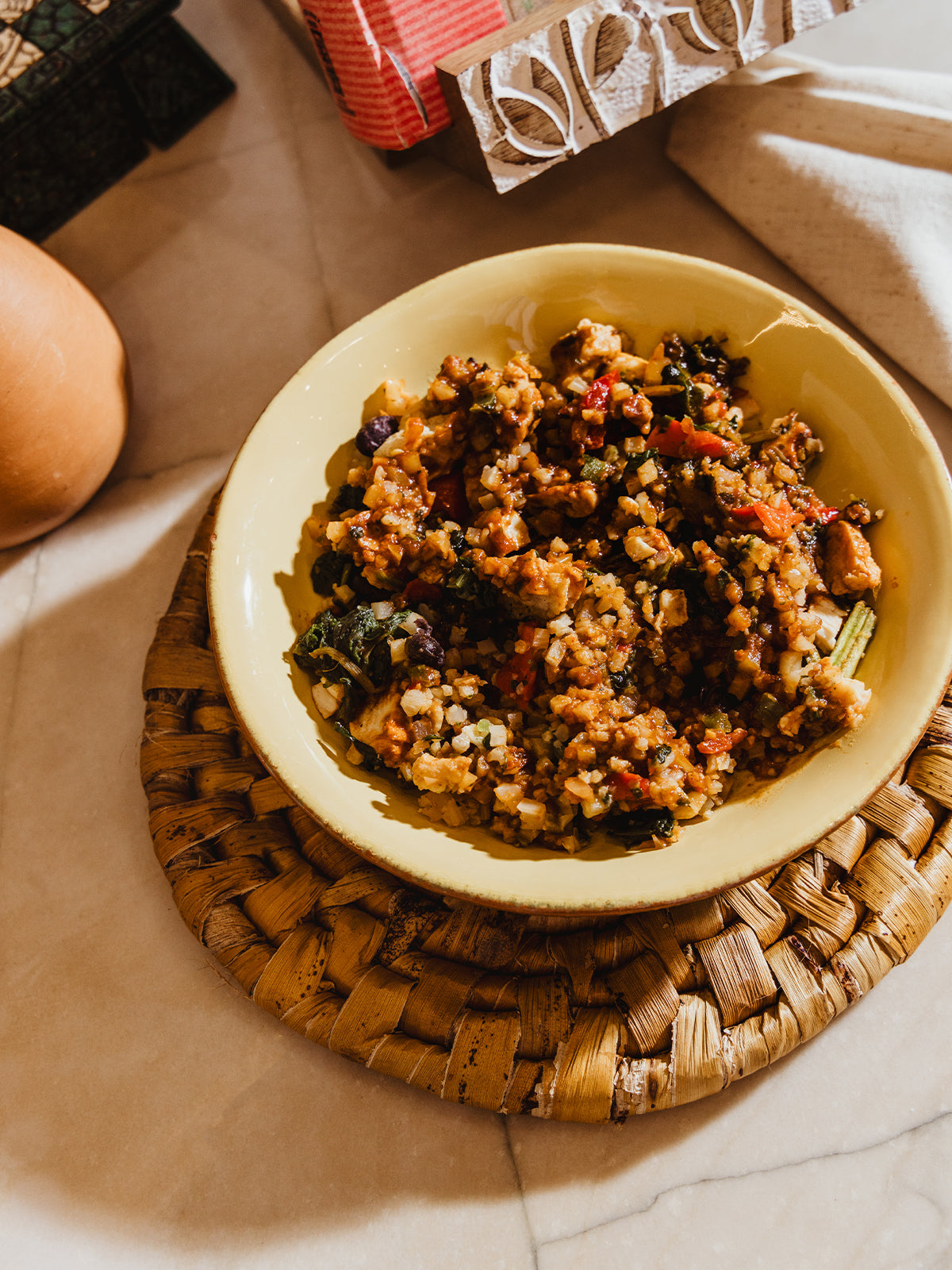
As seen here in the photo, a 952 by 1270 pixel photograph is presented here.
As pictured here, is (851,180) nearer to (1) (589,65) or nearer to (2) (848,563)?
(1) (589,65)

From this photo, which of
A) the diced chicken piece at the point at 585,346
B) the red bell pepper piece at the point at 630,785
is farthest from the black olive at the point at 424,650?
the diced chicken piece at the point at 585,346

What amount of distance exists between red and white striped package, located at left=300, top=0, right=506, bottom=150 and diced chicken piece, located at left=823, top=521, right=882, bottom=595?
1.33m

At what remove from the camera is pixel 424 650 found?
1563 millimetres

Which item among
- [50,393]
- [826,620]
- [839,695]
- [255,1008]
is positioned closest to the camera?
[839,695]

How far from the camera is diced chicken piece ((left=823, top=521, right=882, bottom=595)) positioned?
5.00 ft

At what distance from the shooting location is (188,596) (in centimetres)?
203

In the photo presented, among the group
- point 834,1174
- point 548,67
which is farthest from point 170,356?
point 834,1174

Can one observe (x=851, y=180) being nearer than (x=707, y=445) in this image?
No

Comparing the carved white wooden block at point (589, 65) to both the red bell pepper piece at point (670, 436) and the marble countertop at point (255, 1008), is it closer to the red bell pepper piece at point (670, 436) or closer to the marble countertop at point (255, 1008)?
the marble countertop at point (255, 1008)

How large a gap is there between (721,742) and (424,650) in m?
0.53

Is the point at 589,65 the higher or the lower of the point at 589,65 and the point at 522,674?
the higher

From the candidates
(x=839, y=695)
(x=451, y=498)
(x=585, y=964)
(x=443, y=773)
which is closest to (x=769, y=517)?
(x=839, y=695)

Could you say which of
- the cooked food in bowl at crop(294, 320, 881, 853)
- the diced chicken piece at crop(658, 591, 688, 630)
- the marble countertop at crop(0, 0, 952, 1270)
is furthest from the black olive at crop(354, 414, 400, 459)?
the marble countertop at crop(0, 0, 952, 1270)

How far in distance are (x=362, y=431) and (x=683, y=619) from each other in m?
0.72
